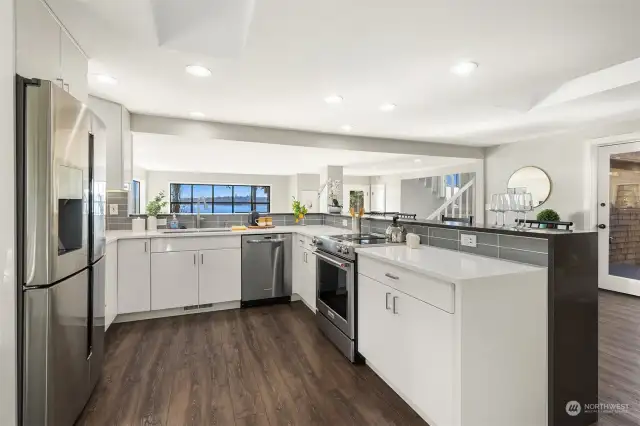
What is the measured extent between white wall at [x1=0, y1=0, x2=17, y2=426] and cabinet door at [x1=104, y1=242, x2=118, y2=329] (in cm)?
160

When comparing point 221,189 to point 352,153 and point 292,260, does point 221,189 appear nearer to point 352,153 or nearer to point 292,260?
point 352,153

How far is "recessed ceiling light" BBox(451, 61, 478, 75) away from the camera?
7.98ft

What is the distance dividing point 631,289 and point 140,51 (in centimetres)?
601

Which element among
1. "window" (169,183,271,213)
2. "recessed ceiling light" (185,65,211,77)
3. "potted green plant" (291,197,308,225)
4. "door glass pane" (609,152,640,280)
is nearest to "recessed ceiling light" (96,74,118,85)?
"recessed ceiling light" (185,65,211,77)

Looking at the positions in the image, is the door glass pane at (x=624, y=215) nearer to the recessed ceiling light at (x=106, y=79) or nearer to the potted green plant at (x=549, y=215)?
the potted green plant at (x=549, y=215)

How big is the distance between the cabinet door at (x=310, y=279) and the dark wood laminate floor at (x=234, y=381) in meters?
0.36

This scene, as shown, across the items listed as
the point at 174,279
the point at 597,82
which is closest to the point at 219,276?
the point at 174,279

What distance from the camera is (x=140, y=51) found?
7.22 feet

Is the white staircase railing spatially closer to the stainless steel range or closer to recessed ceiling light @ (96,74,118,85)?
the stainless steel range

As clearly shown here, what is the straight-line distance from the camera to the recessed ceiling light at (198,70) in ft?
8.11

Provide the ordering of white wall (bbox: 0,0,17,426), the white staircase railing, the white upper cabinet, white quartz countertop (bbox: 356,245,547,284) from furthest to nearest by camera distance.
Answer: the white staircase railing < white quartz countertop (bbox: 356,245,547,284) < the white upper cabinet < white wall (bbox: 0,0,17,426)

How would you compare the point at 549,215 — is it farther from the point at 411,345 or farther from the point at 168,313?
the point at 168,313

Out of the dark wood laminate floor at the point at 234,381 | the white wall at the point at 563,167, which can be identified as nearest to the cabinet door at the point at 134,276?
the dark wood laminate floor at the point at 234,381

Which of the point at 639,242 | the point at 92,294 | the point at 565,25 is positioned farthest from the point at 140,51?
the point at 639,242
